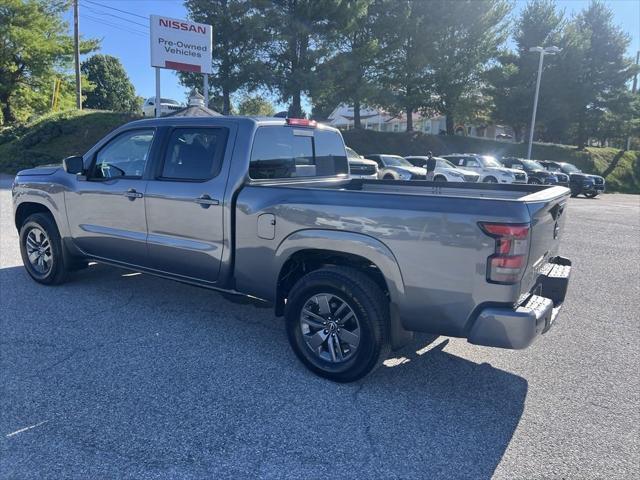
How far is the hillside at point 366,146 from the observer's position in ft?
68.5

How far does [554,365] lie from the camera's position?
12.8ft

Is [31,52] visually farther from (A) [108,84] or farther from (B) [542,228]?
(A) [108,84]

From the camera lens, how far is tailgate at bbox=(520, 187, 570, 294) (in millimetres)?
2951

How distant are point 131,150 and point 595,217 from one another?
14.8m

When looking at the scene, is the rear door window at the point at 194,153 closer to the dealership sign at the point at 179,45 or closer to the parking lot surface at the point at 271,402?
the parking lot surface at the point at 271,402

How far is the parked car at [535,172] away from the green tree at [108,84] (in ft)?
155

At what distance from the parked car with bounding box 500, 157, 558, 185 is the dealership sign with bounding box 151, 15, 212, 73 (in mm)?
16055

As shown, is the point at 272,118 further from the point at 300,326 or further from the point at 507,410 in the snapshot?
the point at 507,410

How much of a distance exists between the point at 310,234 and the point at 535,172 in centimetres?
2423

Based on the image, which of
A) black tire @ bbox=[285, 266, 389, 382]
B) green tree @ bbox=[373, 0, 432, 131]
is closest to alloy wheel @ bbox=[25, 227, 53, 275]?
black tire @ bbox=[285, 266, 389, 382]

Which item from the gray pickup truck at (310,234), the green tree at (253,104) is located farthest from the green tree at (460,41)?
the gray pickup truck at (310,234)

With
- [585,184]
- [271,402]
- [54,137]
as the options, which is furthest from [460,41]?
[271,402]

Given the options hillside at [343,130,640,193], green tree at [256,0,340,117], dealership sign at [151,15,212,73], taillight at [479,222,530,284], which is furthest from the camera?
hillside at [343,130,640,193]

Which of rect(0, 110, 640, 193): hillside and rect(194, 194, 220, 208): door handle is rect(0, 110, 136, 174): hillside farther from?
rect(194, 194, 220, 208): door handle
